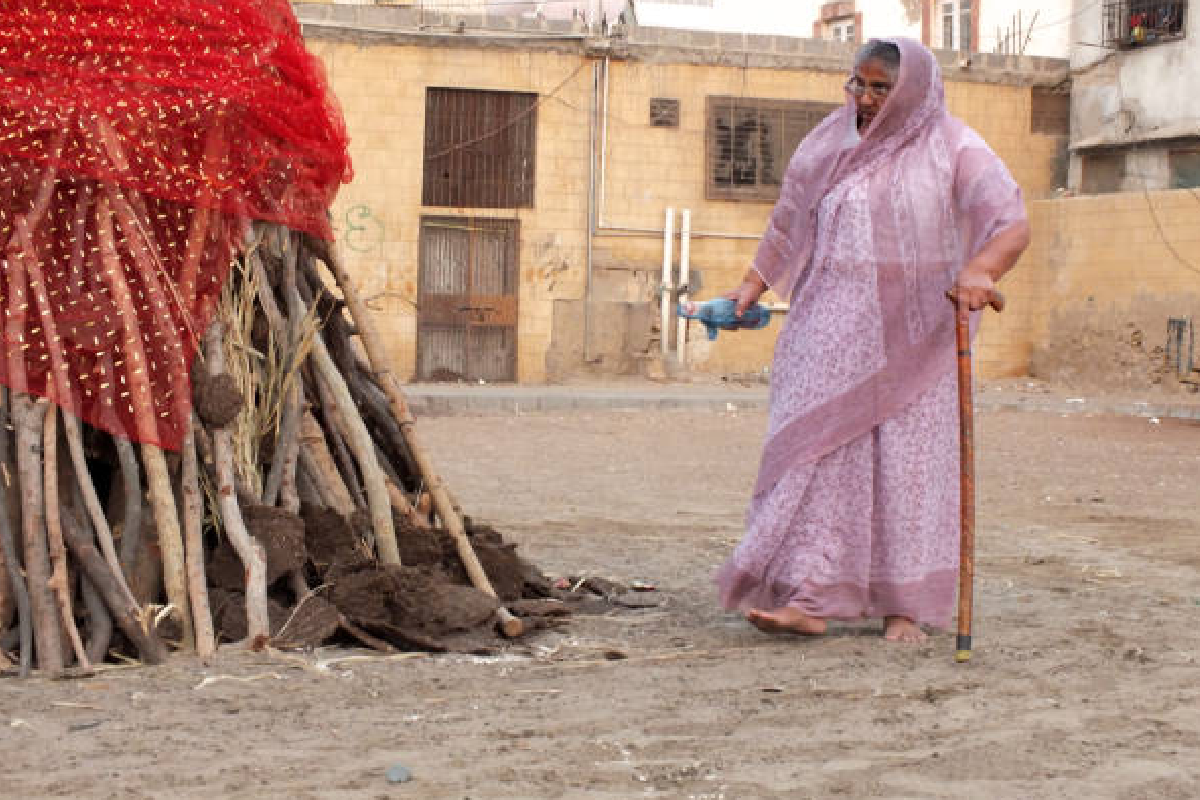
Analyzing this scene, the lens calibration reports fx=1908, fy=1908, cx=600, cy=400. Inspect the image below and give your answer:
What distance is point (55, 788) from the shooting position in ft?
11.4

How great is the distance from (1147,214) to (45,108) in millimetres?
18663

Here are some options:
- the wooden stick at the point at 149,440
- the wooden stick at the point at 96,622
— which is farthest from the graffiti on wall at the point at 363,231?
the wooden stick at the point at 96,622

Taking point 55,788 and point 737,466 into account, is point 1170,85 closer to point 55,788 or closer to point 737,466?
point 737,466

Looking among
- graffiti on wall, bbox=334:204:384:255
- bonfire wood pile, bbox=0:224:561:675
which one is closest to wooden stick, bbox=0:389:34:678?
bonfire wood pile, bbox=0:224:561:675

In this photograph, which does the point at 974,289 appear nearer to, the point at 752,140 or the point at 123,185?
the point at 123,185

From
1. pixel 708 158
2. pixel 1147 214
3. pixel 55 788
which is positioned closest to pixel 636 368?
pixel 708 158

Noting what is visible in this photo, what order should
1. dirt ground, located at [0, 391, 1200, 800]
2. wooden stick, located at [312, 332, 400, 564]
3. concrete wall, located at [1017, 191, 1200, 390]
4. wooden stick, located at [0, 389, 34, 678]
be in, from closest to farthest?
dirt ground, located at [0, 391, 1200, 800] < wooden stick, located at [0, 389, 34, 678] < wooden stick, located at [312, 332, 400, 564] < concrete wall, located at [1017, 191, 1200, 390]

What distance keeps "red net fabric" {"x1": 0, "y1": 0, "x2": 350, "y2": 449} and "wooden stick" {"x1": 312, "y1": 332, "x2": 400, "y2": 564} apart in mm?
438

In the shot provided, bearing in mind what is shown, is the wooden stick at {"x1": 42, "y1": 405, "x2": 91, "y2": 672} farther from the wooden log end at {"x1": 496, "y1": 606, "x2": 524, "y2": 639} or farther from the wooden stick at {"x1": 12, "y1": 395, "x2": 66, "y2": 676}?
the wooden log end at {"x1": 496, "y1": 606, "x2": 524, "y2": 639}

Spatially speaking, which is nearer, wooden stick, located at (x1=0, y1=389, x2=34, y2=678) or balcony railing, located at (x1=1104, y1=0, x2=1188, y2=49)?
wooden stick, located at (x1=0, y1=389, x2=34, y2=678)

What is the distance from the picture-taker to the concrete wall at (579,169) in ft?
73.2

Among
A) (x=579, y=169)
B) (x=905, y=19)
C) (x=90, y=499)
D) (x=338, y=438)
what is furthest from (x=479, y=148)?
(x=90, y=499)

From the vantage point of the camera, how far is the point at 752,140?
2367 centimetres

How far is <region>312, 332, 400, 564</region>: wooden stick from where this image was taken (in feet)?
18.0
